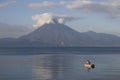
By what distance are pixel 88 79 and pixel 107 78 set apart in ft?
8.15

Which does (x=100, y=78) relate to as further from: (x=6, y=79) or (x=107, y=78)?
(x=6, y=79)

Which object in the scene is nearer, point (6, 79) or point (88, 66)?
point (6, 79)

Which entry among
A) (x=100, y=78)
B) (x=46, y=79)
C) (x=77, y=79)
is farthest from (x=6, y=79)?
(x=100, y=78)

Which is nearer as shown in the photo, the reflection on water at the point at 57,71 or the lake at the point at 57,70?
the reflection on water at the point at 57,71

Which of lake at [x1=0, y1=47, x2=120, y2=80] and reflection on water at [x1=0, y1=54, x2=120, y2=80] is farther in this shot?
lake at [x1=0, y1=47, x2=120, y2=80]

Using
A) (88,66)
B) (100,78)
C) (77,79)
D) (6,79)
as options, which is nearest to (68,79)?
(77,79)

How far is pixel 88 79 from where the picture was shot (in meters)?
46.6

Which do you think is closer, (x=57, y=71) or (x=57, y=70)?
Result: (x=57, y=71)

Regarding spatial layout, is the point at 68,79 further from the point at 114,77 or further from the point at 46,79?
the point at 114,77

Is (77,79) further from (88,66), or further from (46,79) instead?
(88,66)

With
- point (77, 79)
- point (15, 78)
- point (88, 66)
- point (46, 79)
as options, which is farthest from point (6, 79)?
point (88, 66)

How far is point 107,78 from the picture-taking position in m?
47.2

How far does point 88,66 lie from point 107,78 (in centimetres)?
1636

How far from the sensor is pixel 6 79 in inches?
1797
